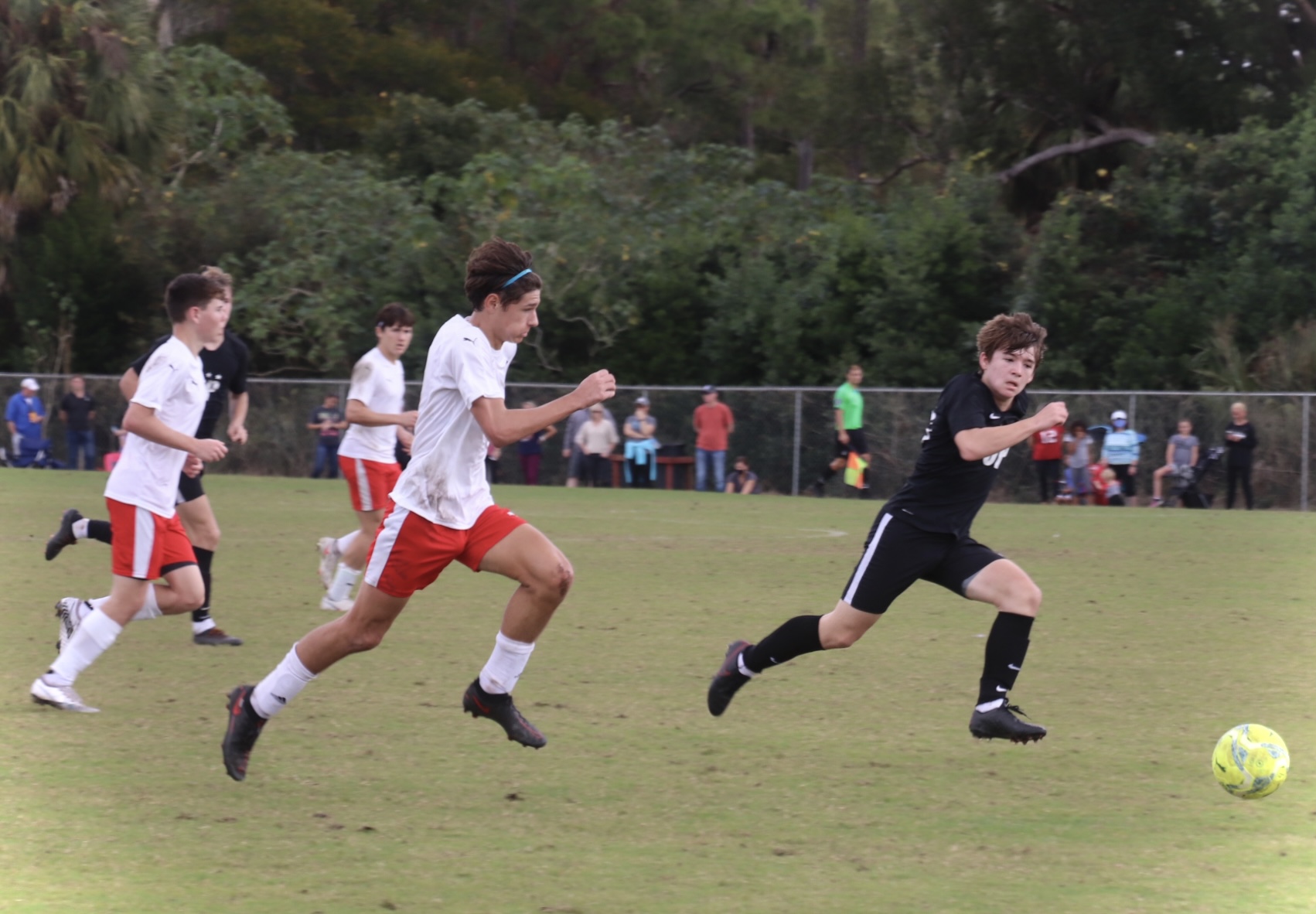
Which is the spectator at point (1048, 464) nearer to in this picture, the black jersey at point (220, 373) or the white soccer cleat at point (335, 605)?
the white soccer cleat at point (335, 605)

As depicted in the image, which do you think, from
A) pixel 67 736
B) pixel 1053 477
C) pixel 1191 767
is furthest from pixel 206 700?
pixel 1053 477

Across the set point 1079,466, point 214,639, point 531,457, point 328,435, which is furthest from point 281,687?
point 328,435

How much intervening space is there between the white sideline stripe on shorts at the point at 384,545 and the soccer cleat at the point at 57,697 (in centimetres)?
200

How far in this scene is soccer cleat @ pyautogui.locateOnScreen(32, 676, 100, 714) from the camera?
22.9 feet

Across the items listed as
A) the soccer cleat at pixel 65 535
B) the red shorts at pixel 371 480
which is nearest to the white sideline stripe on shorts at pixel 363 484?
the red shorts at pixel 371 480

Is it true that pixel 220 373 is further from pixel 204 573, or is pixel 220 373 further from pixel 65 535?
pixel 65 535

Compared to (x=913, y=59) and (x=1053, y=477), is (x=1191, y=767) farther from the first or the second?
(x=913, y=59)

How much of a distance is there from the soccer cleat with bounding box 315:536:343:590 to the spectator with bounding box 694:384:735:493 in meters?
15.5

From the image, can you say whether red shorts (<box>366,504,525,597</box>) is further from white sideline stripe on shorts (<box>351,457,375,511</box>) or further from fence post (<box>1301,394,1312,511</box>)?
fence post (<box>1301,394,1312,511</box>)

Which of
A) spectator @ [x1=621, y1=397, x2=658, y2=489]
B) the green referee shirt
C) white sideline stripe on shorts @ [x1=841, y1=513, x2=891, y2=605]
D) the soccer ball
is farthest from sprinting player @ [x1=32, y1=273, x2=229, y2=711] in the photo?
spectator @ [x1=621, y1=397, x2=658, y2=489]

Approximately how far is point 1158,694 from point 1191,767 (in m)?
1.55

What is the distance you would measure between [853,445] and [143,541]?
1877cm

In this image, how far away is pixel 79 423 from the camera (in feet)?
93.5

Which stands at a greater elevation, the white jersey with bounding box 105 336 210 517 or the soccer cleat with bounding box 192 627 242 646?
the white jersey with bounding box 105 336 210 517
